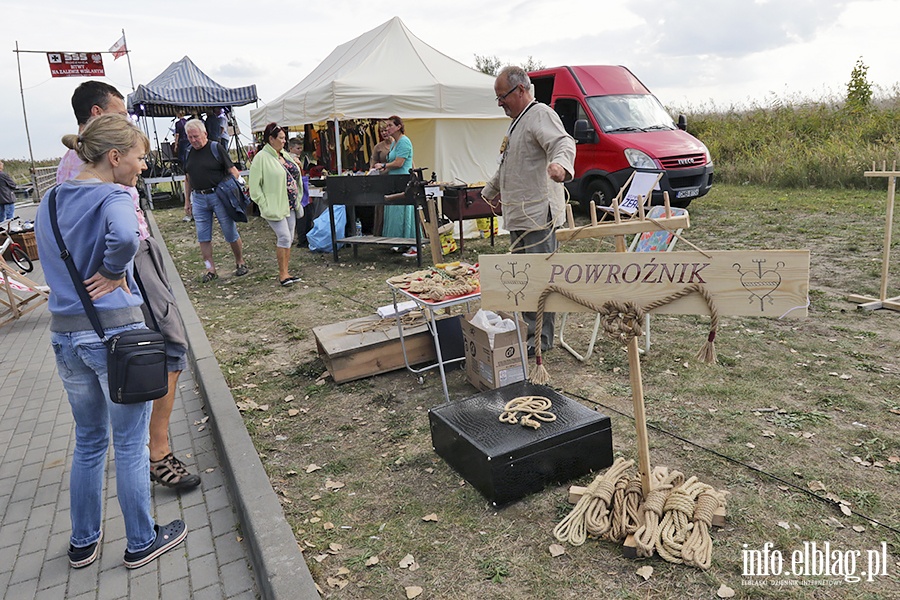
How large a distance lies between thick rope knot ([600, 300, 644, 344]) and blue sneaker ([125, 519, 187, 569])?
227 cm

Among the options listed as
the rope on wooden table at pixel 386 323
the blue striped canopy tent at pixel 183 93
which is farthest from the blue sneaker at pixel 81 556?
the blue striped canopy tent at pixel 183 93

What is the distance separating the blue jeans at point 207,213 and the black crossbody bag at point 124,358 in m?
5.72

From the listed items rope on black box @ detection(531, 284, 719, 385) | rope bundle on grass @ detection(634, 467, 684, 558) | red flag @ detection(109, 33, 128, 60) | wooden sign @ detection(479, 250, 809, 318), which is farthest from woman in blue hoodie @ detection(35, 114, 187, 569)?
red flag @ detection(109, 33, 128, 60)

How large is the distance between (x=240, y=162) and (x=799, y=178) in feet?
51.6

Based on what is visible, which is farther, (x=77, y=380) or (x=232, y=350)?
(x=232, y=350)

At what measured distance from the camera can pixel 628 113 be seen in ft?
35.9

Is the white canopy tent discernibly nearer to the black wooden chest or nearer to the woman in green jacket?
the woman in green jacket

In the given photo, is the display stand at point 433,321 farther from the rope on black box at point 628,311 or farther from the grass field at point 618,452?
the rope on black box at point 628,311

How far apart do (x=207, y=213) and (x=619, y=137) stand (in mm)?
6608

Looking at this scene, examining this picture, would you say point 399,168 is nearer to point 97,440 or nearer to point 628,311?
point 97,440

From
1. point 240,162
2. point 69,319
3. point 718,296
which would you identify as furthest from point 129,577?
point 240,162

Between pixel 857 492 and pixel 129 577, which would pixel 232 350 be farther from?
pixel 857 492

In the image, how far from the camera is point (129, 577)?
9.05 ft

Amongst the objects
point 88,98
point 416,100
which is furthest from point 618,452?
point 416,100
